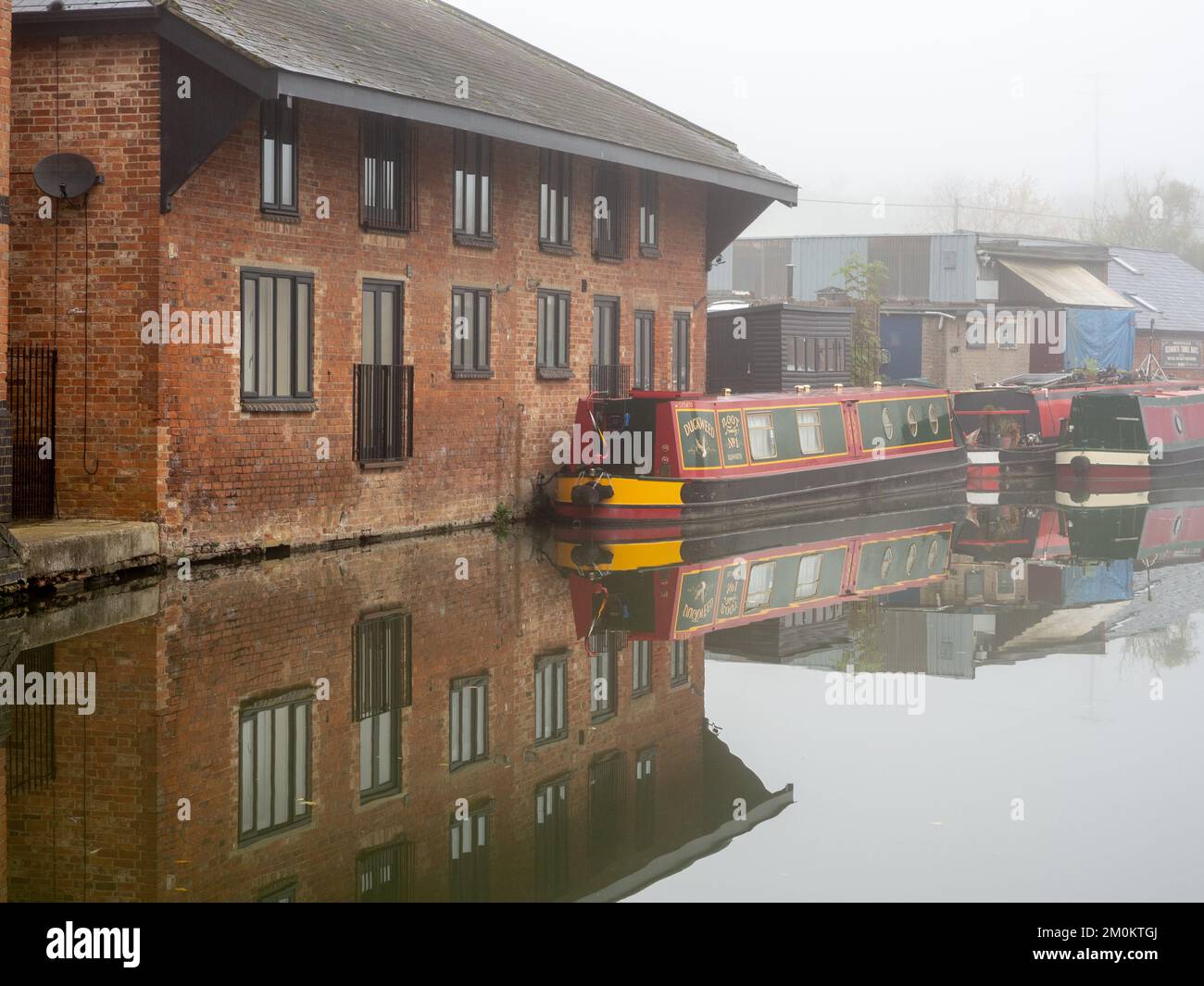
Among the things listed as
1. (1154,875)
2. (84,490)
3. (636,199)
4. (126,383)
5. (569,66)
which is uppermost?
(569,66)

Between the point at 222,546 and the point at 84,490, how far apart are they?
1.30 m

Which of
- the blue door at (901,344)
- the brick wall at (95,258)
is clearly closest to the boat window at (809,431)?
the brick wall at (95,258)

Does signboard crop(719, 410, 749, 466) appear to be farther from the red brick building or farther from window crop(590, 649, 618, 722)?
window crop(590, 649, 618, 722)

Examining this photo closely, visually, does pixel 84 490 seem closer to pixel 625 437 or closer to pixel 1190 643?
pixel 625 437

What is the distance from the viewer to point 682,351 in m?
23.0

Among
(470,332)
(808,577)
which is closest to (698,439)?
(470,332)

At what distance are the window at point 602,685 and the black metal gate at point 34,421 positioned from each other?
6.07m

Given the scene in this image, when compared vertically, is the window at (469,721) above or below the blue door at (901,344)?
below

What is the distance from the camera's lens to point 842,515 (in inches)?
818

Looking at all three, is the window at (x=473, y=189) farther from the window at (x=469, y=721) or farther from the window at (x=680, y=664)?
the window at (x=469, y=721)

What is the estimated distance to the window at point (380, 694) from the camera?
6.81 m

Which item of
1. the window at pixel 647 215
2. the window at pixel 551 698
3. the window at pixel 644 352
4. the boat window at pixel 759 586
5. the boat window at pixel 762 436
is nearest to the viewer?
the window at pixel 551 698

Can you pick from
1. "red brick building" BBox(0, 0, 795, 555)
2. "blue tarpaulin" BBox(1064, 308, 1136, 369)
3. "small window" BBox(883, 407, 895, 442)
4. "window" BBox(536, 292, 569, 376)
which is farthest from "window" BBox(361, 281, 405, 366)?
"blue tarpaulin" BBox(1064, 308, 1136, 369)
